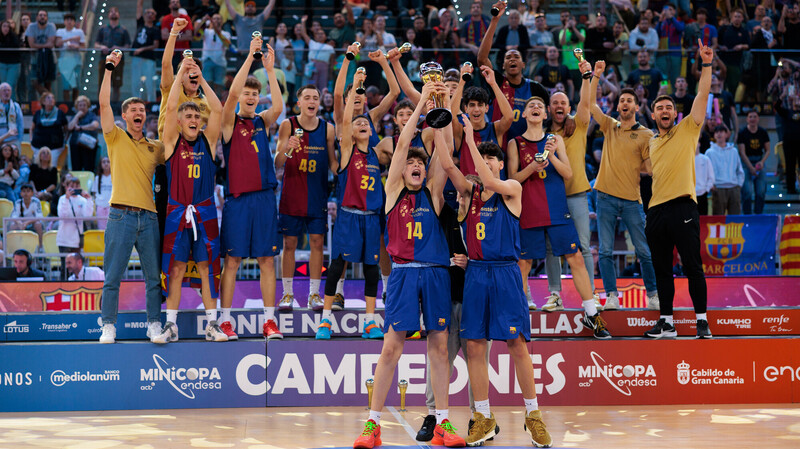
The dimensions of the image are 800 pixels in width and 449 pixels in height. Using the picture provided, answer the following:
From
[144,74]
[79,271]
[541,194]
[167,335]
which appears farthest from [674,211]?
[144,74]

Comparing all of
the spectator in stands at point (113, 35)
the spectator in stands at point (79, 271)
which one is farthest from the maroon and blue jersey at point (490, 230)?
the spectator in stands at point (113, 35)

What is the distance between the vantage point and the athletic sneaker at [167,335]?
7.84m

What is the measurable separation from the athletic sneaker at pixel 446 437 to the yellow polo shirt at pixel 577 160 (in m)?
3.14

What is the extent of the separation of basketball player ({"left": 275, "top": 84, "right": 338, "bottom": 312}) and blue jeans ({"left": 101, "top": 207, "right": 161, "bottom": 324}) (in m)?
1.27

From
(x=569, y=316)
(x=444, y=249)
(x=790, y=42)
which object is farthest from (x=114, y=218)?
(x=790, y=42)

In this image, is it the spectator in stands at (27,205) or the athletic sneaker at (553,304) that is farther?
the spectator in stands at (27,205)

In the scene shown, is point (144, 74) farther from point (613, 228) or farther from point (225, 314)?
point (613, 228)

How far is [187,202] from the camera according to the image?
791 cm

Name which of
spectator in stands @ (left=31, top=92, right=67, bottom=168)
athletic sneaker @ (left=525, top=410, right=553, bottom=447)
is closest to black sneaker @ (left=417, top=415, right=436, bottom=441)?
athletic sneaker @ (left=525, top=410, right=553, bottom=447)

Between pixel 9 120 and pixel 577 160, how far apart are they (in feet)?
28.4

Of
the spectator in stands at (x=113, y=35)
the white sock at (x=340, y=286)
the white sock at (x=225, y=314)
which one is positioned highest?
the spectator in stands at (x=113, y=35)

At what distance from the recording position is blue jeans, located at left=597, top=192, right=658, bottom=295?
8555 millimetres

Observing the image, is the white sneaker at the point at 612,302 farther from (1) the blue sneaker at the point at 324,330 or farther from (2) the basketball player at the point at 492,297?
(1) the blue sneaker at the point at 324,330

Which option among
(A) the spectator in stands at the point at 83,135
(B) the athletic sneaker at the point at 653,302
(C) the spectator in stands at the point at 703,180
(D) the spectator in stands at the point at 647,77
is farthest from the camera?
(D) the spectator in stands at the point at 647,77
